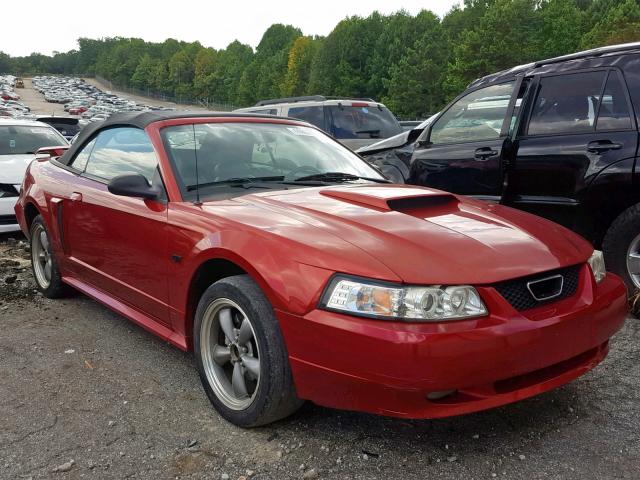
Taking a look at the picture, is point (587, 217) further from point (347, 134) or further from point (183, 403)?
point (347, 134)

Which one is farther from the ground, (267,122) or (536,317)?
(267,122)

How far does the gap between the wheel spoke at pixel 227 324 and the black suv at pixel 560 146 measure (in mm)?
2769

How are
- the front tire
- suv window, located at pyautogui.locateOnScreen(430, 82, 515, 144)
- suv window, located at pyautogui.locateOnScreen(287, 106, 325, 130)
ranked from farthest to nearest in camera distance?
suv window, located at pyautogui.locateOnScreen(287, 106, 325, 130), suv window, located at pyautogui.locateOnScreen(430, 82, 515, 144), the front tire

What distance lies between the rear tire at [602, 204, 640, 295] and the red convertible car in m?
1.27

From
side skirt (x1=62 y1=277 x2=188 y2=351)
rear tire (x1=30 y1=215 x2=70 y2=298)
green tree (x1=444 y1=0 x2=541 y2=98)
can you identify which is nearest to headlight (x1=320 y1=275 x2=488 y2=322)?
side skirt (x1=62 y1=277 x2=188 y2=351)

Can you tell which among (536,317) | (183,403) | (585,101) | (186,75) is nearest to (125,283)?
(183,403)

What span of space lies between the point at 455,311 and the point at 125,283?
2.17 metres

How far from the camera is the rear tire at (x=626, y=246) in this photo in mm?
3977

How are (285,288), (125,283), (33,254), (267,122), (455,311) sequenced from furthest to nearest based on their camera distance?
(33,254), (267,122), (125,283), (285,288), (455,311)

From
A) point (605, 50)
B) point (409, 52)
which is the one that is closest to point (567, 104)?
point (605, 50)

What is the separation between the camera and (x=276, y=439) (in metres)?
2.59

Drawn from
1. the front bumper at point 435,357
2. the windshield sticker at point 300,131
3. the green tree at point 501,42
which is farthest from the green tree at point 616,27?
the front bumper at point 435,357

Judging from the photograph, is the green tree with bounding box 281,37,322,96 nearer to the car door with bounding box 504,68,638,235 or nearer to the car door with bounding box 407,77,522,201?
the car door with bounding box 407,77,522,201

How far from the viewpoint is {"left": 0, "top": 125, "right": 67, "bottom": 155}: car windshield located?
8.29m
